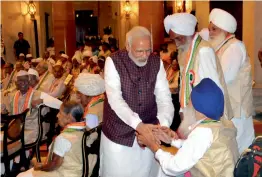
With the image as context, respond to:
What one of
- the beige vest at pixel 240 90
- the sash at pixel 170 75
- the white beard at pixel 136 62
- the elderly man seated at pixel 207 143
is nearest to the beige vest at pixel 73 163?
the white beard at pixel 136 62

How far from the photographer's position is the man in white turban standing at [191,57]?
11.8 feet

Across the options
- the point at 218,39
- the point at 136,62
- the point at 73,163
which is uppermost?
the point at 218,39

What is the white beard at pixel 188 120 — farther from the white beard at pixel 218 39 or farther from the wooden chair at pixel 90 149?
the white beard at pixel 218 39

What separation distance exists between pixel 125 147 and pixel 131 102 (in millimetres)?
325

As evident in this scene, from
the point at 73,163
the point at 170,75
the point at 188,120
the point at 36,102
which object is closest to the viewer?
the point at 188,120

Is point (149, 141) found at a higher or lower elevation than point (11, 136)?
higher

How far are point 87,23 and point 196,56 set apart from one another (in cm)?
2514

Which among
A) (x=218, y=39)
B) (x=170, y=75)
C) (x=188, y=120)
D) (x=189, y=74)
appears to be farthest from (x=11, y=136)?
(x=170, y=75)

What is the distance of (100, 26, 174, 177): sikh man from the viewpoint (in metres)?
3.24

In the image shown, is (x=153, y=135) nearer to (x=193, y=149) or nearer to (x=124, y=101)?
(x=124, y=101)

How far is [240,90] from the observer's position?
423 centimetres

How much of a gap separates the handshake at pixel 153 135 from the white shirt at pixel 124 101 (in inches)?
3.7

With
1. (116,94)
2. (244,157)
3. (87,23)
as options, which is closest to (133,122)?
(116,94)

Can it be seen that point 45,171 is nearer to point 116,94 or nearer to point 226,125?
point 116,94
